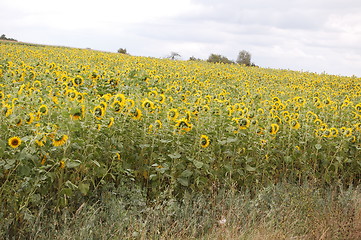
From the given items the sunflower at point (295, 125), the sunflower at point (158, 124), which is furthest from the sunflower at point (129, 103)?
the sunflower at point (295, 125)

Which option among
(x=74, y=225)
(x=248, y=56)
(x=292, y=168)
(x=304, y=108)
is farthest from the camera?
(x=248, y=56)

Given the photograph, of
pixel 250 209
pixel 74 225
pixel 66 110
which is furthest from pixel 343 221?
pixel 66 110

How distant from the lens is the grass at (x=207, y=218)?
4125mm

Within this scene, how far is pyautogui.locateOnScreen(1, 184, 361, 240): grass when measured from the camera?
4.12 meters

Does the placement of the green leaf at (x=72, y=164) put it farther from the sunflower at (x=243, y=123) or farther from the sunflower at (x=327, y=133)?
the sunflower at (x=327, y=133)

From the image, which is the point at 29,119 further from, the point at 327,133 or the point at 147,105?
the point at 327,133

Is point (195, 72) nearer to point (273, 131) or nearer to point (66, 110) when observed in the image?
point (273, 131)

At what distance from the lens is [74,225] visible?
4176mm

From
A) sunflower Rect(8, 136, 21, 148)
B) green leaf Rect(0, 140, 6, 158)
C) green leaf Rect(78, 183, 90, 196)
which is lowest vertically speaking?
green leaf Rect(78, 183, 90, 196)

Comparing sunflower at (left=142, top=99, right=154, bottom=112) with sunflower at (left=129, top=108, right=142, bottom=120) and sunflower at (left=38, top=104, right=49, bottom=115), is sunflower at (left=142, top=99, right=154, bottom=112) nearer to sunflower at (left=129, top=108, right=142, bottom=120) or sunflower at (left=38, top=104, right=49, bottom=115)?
sunflower at (left=129, top=108, right=142, bottom=120)

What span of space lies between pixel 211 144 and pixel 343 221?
174 centimetres

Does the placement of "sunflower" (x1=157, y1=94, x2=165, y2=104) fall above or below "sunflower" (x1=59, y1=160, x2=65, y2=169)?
above

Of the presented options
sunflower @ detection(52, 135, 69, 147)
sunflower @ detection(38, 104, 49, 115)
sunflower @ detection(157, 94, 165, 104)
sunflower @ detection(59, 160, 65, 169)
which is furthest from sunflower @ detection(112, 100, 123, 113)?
sunflower @ detection(157, 94, 165, 104)

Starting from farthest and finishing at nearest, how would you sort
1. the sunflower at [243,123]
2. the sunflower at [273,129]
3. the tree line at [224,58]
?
the tree line at [224,58], the sunflower at [273,129], the sunflower at [243,123]
